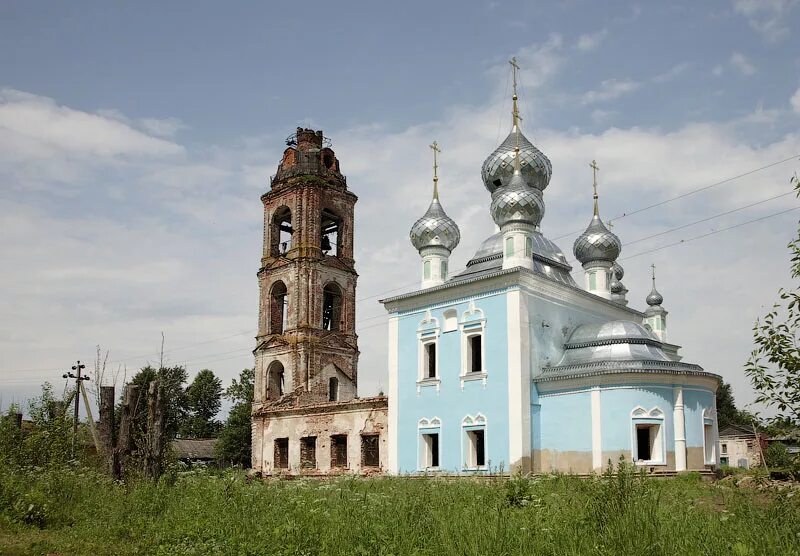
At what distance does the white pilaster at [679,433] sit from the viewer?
18156 millimetres

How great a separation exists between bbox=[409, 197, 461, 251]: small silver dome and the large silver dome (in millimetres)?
2023

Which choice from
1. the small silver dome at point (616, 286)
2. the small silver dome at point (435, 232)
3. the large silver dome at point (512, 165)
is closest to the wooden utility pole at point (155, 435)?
the small silver dome at point (435, 232)

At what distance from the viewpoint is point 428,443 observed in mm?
21234

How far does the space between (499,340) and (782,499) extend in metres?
13.0

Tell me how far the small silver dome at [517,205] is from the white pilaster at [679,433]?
6.28m

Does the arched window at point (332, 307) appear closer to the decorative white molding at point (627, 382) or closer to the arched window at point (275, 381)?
the arched window at point (275, 381)

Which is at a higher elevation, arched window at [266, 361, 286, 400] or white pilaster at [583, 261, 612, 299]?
white pilaster at [583, 261, 612, 299]

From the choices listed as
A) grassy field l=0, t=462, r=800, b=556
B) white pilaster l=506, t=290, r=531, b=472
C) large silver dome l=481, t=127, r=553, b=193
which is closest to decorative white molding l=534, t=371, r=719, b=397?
white pilaster l=506, t=290, r=531, b=472

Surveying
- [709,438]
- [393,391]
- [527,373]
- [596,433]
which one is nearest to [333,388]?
[393,391]

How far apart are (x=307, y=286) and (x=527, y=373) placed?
1326 cm

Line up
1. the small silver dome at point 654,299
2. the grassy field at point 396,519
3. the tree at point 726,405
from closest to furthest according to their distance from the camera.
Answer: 1. the grassy field at point 396,519
2. the small silver dome at point 654,299
3. the tree at point 726,405

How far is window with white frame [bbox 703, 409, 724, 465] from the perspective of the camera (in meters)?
19.2

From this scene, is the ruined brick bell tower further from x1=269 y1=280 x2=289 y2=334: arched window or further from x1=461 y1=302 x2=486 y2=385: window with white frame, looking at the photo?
x1=461 y1=302 x2=486 y2=385: window with white frame

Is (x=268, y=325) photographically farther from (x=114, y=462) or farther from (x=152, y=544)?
(x=152, y=544)
